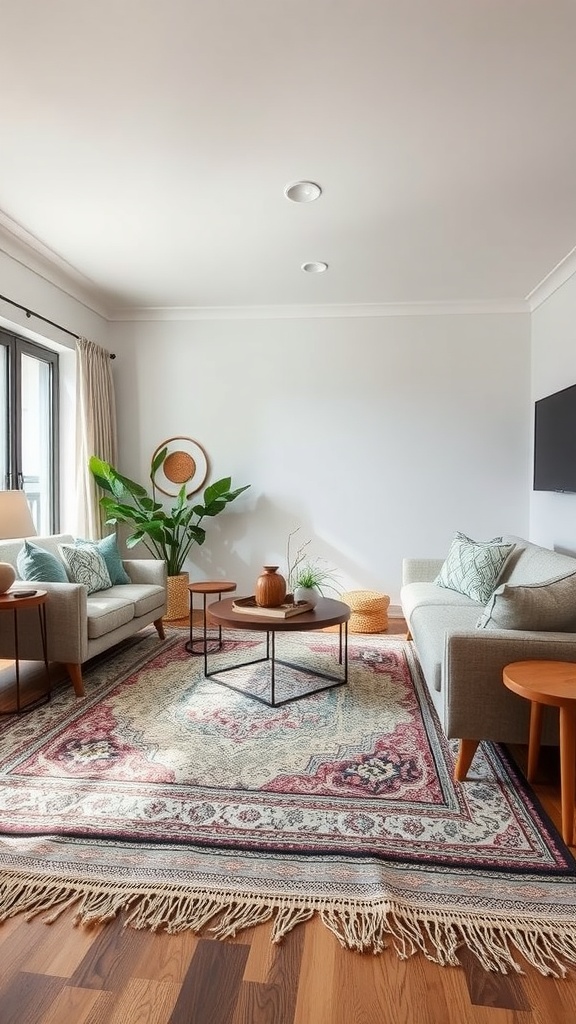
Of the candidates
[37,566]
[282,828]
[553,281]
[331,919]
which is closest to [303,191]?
[553,281]

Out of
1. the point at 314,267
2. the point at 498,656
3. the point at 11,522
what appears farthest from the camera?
the point at 314,267

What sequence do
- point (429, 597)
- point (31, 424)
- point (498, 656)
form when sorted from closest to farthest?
point (498, 656) < point (429, 597) < point (31, 424)

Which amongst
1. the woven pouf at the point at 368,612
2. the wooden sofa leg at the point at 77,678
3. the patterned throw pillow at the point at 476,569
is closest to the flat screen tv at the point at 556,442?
the patterned throw pillow at the point at 476,569

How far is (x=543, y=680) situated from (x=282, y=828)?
0.96m

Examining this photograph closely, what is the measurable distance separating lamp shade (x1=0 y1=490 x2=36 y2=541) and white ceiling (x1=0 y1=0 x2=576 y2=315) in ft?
5.46

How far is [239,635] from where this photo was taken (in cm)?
433

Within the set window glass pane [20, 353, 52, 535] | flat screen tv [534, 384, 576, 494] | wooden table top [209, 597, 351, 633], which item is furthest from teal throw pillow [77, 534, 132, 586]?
flat screen tv [534, 384, 576, 494]

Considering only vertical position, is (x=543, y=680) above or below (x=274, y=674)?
above

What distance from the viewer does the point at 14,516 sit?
9.67 feet

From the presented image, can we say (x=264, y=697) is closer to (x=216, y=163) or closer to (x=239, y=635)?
(x=239, y=635)

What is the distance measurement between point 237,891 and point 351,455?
13.2 feet

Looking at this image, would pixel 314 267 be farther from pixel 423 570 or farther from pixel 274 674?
pixel 274 674

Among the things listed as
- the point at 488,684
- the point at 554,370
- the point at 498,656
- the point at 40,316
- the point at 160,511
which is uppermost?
the point at 40,316

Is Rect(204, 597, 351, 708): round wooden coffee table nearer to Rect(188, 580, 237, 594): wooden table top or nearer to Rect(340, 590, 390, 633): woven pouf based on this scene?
Rect(188, 580, 237, 594): wooden table top
